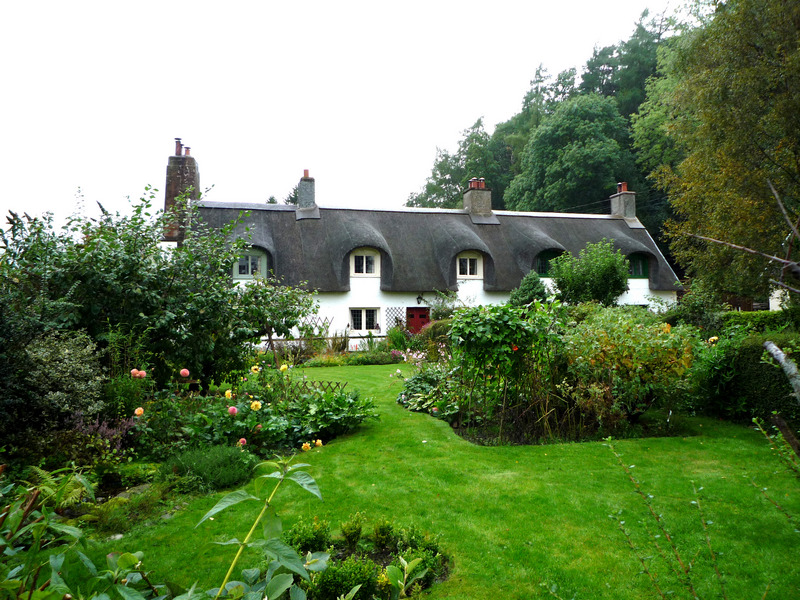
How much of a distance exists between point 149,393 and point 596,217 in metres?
22.8

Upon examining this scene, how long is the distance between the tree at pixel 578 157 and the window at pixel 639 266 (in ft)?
22.4

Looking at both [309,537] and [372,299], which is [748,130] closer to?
[309,537]

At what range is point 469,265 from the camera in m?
21.1

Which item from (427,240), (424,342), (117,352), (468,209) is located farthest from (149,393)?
(468,209)

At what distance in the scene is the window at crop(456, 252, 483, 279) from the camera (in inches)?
824

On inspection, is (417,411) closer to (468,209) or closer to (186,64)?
(186,64)

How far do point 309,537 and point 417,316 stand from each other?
676 inches

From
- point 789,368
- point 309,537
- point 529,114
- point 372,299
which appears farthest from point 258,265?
point 529,114

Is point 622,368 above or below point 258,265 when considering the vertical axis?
below

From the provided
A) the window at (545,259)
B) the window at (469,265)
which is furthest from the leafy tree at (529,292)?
the window at (545,259)

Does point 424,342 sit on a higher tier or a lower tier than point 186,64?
lower

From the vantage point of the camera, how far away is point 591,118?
2916cm

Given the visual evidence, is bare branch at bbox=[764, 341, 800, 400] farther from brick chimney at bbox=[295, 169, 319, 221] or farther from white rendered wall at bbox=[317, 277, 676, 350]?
brick chimney at bbox=[295, 169, 319, 221]

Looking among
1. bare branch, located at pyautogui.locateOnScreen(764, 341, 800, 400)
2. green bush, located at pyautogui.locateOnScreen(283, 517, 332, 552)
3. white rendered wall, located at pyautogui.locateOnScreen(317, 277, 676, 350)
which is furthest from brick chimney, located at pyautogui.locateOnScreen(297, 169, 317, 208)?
bare branch, located at pyautogui.locateOnScreen(764, 341, 800, 400)
